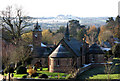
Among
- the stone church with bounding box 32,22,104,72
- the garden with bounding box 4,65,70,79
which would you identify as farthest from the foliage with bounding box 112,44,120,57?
the garden with bounding box 4,65,70,79

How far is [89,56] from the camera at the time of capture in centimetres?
5481

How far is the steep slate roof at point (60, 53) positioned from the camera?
45709 mm

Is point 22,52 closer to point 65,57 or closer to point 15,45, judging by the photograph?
point 15,45

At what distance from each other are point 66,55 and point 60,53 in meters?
1.11

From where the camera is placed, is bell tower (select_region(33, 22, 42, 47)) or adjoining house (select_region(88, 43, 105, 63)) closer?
adjoining house (select_region(88, 43, 105, 63))

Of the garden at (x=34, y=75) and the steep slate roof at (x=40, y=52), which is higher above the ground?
the steep slate roof at (x=40, y=52)

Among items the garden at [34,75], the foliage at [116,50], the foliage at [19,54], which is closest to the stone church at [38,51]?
the foliage at [19,54]

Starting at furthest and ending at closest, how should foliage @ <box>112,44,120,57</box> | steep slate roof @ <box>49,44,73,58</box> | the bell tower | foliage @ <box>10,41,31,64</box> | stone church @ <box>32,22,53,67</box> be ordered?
foliage @ <box>112,44,120,57</box>
the bell tower
stone church @ <box>32,22,53,67</box>
foliage @ <box>10,41,31,64</box>
steep slate roof @ <box>49,44,73,58</box>

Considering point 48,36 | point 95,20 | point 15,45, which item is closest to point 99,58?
point 15,45

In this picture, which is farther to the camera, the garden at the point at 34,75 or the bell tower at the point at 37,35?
the bell tower at the point at 37,35

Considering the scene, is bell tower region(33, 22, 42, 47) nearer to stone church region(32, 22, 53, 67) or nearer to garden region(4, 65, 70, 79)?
stone church region(32, 22, 53, 67)

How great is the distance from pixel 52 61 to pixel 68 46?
391 centimetres

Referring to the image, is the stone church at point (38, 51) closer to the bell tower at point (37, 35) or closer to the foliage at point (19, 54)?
the bell tower at point (37, 35)

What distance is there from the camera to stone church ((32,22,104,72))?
45.8 m
